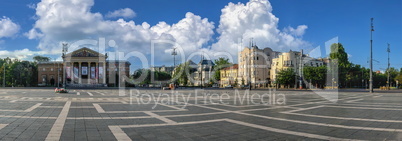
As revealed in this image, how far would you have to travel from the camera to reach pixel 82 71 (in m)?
94.9

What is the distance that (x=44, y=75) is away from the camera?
10012 cm

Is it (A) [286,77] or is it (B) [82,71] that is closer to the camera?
(A) [286,77]

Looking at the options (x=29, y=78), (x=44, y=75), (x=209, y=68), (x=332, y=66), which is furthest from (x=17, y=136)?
(x=209, y=68)

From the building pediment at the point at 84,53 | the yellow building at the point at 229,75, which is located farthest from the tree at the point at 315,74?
the building pediment at the point at 84,53

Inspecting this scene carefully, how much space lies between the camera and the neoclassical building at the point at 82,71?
93062 millimetres

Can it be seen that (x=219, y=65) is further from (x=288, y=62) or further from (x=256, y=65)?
(x=288, y=62)

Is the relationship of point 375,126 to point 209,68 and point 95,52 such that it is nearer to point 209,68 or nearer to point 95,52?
point 95,52

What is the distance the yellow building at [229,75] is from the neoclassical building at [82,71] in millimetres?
43815

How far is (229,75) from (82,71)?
5981cm

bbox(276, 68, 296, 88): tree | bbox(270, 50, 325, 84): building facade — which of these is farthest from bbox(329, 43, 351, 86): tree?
bbox(276, 68, 296, 88): tree

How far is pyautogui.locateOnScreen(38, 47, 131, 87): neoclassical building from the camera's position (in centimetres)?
9306

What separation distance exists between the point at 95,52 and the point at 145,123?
97064 mm

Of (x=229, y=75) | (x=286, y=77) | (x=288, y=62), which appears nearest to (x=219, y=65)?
(x=229, y=75)

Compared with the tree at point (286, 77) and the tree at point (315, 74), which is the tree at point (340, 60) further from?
the tree at point (286, 77)
